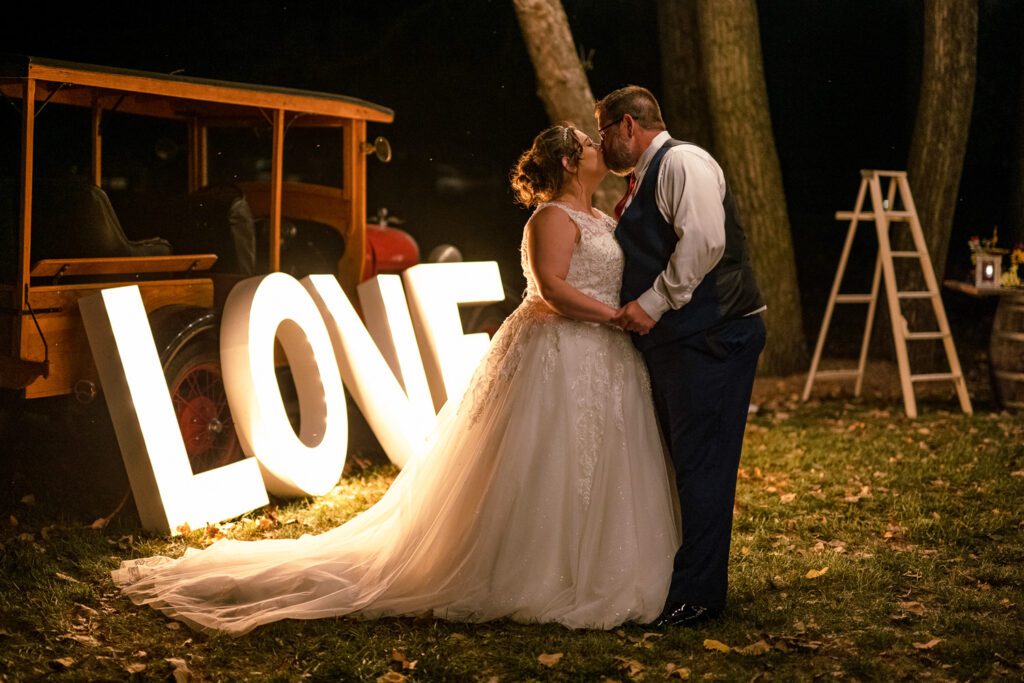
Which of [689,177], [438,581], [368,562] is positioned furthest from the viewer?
[368,562]

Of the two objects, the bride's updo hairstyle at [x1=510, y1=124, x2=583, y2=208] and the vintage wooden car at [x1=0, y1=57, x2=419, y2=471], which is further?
the vintage wooden car at [x1=0, y1=57, x2=419, y2=471]

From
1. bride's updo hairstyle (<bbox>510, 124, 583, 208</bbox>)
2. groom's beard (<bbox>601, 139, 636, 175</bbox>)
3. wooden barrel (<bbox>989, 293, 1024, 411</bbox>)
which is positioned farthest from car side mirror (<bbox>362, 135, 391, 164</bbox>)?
wooden barrel (<bbox>989, 293, 1024, 411</bbox>)

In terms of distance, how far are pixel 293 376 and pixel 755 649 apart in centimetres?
348

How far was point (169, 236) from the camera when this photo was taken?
733cm

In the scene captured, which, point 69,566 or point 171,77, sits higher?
point 171,77

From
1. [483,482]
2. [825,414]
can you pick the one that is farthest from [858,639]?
[825,414]

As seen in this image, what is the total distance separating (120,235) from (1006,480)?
541 centimetres

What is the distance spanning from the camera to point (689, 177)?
13.9 feet

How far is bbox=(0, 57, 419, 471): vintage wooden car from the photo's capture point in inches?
219

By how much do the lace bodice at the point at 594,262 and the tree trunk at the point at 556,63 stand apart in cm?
438

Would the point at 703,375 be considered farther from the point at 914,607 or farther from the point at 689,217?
the point at 914,607

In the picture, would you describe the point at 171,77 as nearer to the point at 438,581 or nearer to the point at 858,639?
the point at 438,581

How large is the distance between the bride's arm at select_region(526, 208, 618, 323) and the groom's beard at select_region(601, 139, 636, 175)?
283 mm

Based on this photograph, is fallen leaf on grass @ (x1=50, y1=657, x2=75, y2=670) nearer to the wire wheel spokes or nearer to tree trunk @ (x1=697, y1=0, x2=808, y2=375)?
the wire wheel spokes
